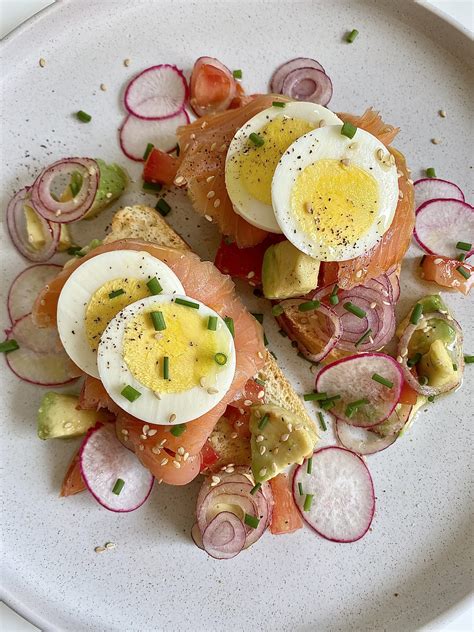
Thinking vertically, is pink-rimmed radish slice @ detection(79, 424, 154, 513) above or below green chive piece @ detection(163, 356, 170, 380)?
below

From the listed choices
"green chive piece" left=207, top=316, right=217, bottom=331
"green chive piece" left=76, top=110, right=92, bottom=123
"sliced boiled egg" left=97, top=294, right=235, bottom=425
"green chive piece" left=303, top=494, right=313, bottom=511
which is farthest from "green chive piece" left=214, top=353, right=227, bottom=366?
"green chive piece" left=76, top=110, right=92, bottom=123

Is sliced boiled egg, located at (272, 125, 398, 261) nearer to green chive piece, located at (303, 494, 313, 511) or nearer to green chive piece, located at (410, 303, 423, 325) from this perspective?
green chive piece, located at (410, 303, 423, 325)

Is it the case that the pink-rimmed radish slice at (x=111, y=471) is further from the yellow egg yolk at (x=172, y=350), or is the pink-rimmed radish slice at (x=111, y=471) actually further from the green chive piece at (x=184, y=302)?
the green chive piece at (x=184, y=302)

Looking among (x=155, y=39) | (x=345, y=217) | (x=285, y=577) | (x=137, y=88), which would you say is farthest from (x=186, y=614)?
(x=155, y=39)

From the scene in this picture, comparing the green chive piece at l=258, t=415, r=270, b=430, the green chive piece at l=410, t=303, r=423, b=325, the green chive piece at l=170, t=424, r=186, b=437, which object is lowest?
the green chive piece at l=170, t=424, r=186, b=437

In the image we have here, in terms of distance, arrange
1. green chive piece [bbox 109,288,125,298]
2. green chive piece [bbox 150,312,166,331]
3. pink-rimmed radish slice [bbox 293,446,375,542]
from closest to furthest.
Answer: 1. green chive piece [bbox 150,312,166,331]
2. green chive piece [bbox 109,288,125,298]
3. pink-rimmed radish slice [bbox 293,446,375,542]

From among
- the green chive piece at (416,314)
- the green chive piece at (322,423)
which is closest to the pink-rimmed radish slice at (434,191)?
the green chive piece at (416,314)

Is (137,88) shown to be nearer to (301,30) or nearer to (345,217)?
(301,30)

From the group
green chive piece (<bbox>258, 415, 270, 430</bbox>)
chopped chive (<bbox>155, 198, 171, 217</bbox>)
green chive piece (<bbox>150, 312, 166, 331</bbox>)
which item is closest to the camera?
green chive piece (<bbox>150, 312, 166, 331</bbox>)
